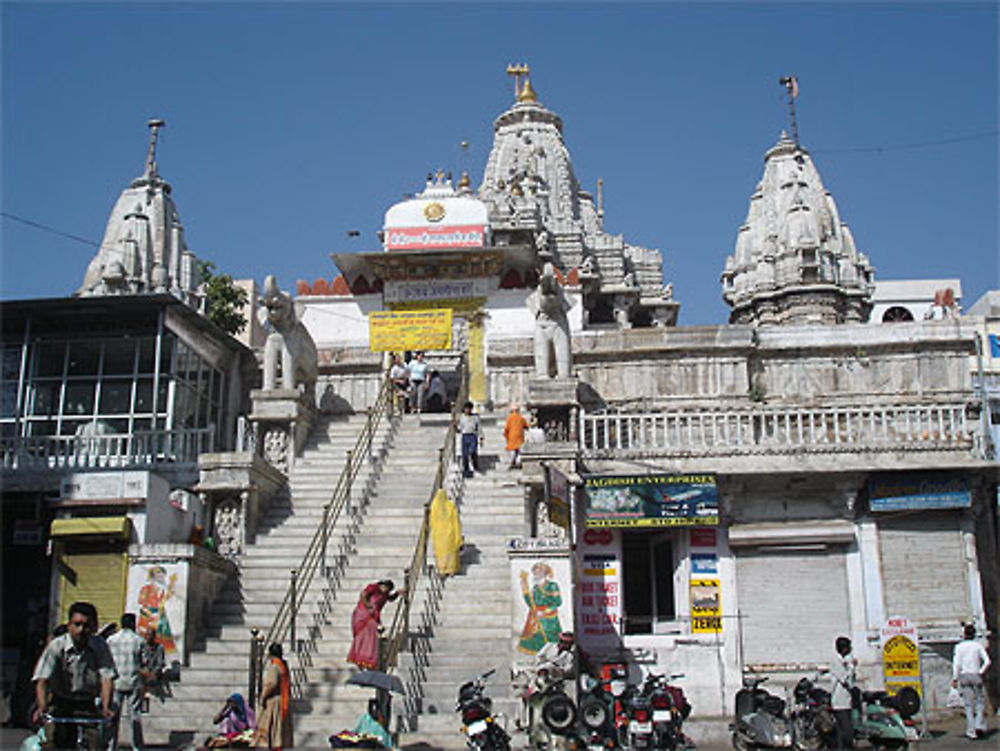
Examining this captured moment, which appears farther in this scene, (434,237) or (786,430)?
(434,237)

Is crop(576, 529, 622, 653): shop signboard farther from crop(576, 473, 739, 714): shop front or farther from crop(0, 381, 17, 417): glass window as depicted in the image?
crop(0, 381, 17, 417): glass window

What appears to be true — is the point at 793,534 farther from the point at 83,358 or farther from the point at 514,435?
the point at 83,358

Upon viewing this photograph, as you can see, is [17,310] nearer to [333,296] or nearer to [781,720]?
[333,296]

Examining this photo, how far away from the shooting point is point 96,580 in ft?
49.1

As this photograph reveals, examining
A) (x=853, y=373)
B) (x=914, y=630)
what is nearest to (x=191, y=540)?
(x=914, y=630)

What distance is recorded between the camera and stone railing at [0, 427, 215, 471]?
63.7 feet

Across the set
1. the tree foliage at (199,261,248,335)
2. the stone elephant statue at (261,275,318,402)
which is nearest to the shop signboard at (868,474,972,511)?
the stone elephant statue at (261,275,318,402)

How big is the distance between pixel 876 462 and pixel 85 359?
14824 millimetres

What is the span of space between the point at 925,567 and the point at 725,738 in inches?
202

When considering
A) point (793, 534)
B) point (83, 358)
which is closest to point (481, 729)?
point (793, 534)

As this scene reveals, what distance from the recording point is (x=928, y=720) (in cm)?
1546

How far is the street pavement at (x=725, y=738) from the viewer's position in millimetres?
12516

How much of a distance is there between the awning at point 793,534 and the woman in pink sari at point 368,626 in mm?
6506

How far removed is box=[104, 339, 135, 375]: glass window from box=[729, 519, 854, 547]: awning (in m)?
11.8
